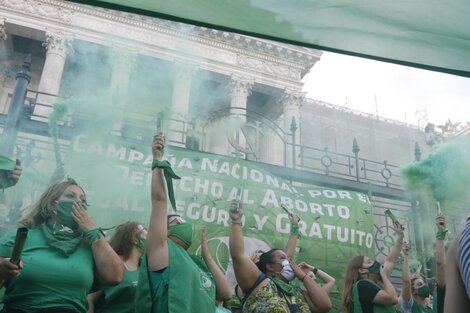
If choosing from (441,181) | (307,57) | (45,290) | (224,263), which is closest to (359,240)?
(441,181)

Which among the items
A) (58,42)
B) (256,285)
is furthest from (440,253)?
(58,42)

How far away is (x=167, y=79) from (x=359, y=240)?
12.0 meters

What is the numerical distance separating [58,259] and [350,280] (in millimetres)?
2698

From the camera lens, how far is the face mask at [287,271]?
3311 millimetres

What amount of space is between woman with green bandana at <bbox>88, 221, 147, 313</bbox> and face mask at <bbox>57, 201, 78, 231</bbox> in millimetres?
373

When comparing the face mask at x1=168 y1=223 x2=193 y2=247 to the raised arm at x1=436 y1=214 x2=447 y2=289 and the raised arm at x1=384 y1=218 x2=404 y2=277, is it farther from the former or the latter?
the raised arm at x1=384 y1=218 x2=404 y2=277

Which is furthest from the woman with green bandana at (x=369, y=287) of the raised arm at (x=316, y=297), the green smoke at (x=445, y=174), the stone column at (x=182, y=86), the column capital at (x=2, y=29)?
the column capital at (x=2, y=29)

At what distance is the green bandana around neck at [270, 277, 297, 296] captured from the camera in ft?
10.1

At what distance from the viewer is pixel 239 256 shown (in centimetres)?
279

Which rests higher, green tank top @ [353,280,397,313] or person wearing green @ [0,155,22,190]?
person wearing green @ [0,155,22,190]

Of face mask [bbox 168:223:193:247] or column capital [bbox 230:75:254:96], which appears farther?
column capital [bbox 230:75:254:96]

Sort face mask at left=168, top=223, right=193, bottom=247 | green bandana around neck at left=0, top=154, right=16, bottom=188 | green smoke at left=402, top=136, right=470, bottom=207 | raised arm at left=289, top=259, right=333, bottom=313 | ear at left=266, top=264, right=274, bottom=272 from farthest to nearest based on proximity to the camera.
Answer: green smoke at left=402, top=136, right=470, bottom=207 → raised arm at left=289, top=259, right=333, bottom=313 → ear at left=266, top=264, right=274, bottom=272 → green bandana around neck at left=0, top=154, right=16, bottom=188 → face mask at left=168, top=223, right=193, bottom=247

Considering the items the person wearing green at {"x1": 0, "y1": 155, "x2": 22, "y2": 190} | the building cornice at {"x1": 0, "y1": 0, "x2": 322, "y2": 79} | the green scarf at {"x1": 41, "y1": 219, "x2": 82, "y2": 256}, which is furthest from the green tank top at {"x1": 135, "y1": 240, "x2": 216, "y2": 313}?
the building cornice at {"x1": 0, "y1": 0, "x2": 322, "y2": 79}

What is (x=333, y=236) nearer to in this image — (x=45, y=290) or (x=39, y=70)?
(x=45, y=290)
